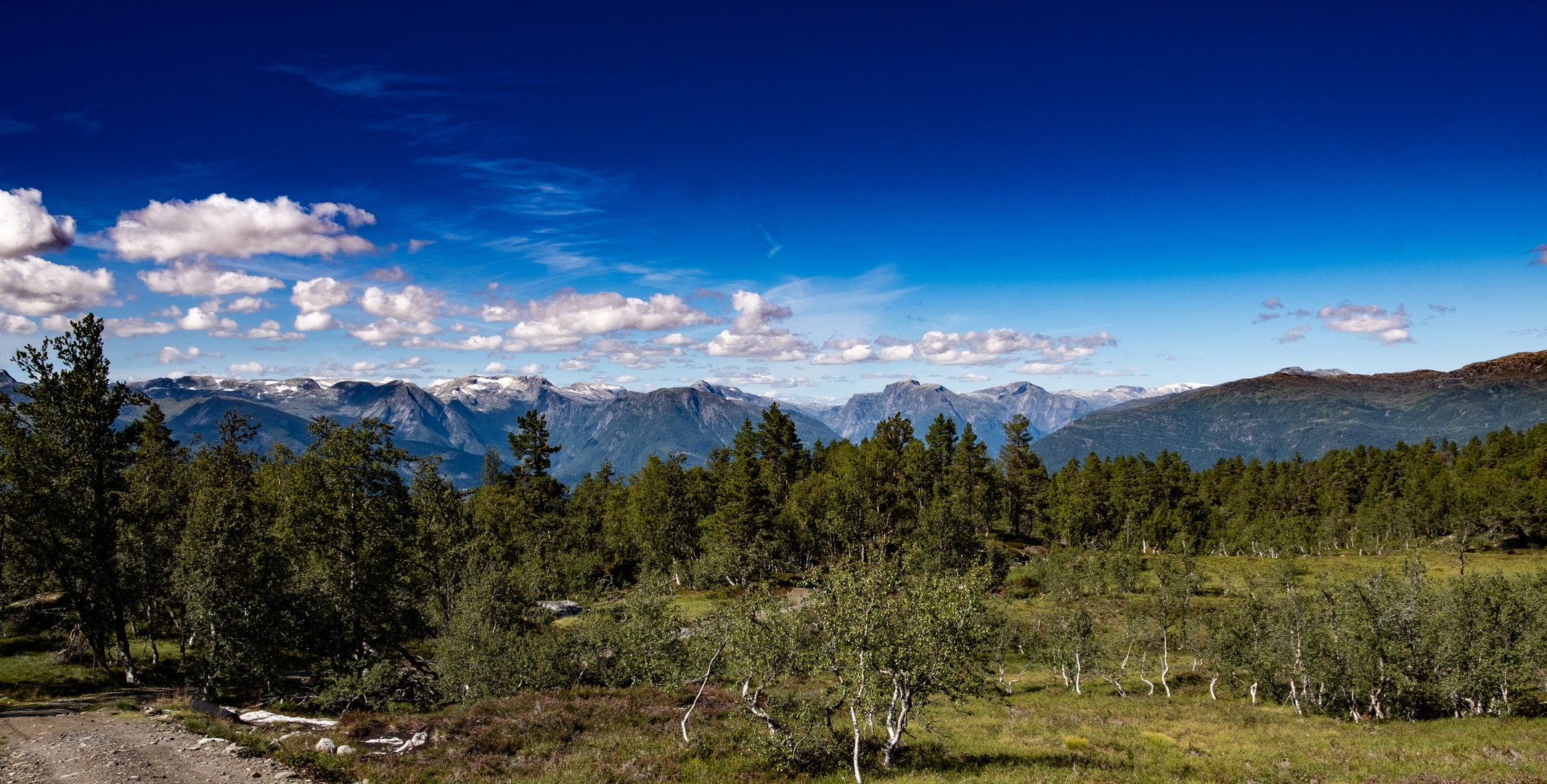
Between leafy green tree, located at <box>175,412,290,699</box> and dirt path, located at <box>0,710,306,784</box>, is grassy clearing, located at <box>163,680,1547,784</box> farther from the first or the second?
leafy green tree, located at <box>175,412,290,699</box>

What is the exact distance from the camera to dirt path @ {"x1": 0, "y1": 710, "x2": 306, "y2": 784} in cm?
1855

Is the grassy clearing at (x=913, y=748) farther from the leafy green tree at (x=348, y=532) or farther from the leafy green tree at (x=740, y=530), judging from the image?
the leafy green tree at (x=740, y=530)

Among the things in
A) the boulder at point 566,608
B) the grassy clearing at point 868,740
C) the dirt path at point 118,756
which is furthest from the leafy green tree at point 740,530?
the dirt path at point 118,756

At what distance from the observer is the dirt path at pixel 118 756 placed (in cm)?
1855

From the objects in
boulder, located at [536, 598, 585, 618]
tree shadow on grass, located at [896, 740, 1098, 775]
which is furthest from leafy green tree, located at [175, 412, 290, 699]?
tree shadow on grass, located at [896, 740, 1098, 775]

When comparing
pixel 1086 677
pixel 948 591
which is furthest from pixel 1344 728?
pixel 948 591

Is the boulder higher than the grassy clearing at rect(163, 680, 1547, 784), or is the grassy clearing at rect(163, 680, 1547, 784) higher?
the grassy clearing at rect(163, 680, 1547, 784)

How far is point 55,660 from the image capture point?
35250 millimetres

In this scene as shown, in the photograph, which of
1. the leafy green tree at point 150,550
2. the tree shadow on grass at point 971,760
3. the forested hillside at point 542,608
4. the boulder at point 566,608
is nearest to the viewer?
the forested hillside at point 542,608

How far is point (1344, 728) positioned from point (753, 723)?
108ft

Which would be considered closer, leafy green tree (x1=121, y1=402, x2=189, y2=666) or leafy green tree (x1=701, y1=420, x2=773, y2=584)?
leafy green tree (x1=121, y1=402, x2=189, y2=666)

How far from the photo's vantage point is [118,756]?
66.0ft

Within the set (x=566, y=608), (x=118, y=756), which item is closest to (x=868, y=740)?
(x=118, y=756)

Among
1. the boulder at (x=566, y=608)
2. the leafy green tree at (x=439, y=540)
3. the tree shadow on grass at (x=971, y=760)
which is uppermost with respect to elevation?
the leafy green tree at (x=439, y=540)
